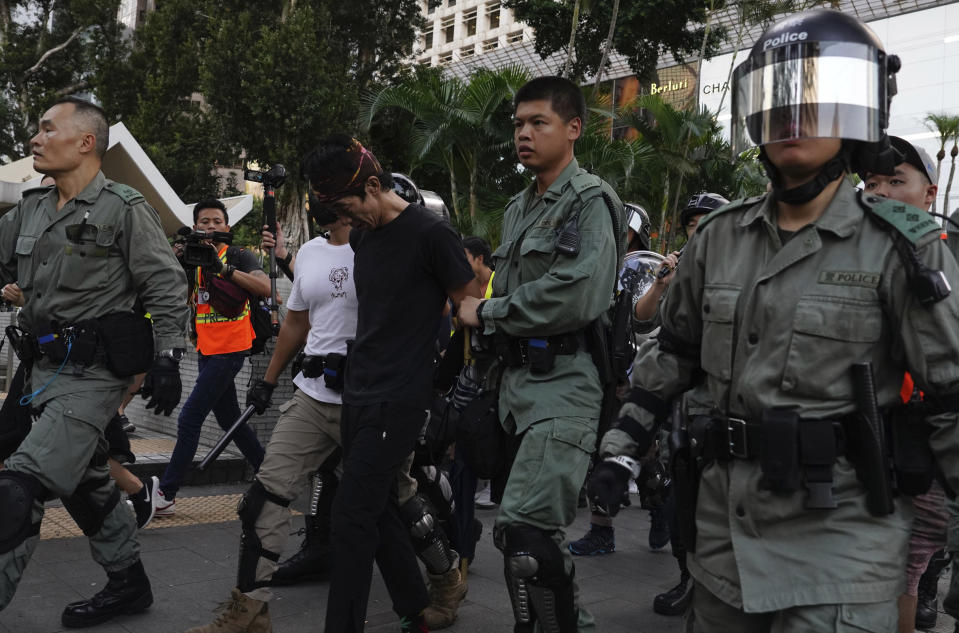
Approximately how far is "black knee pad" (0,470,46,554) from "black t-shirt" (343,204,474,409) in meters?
1.25

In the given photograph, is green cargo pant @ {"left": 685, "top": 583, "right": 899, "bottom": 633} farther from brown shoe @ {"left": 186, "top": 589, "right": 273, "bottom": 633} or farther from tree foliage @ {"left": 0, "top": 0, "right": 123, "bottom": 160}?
tree foliage @ {"left": 0, "top": 0, "right": 123, "bottom": 160}

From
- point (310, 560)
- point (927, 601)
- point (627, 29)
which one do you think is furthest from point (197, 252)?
point (627, 29)

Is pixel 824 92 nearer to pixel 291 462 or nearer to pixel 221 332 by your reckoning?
pixel 291 462

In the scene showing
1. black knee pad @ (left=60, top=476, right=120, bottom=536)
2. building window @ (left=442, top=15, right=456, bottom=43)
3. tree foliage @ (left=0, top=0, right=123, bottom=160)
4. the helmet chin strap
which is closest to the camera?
the helmet chin strap

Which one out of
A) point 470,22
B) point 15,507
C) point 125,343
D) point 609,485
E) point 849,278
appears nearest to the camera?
point 849,278

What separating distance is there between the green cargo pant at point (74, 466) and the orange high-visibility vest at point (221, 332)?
216cm

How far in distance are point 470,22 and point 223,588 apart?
204ft

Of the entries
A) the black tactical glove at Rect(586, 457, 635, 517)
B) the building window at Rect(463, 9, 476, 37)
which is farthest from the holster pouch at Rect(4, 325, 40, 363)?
the building window at Rect(463, 9, 476, 37)

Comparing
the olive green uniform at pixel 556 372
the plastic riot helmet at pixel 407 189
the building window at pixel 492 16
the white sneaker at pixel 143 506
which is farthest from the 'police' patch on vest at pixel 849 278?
the building window at pixel 492 16

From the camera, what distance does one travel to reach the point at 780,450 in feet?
6.44

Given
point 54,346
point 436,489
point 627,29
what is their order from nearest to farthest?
point 54,346, point 436,489, point 627,29

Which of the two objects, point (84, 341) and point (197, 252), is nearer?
point (84, 341)

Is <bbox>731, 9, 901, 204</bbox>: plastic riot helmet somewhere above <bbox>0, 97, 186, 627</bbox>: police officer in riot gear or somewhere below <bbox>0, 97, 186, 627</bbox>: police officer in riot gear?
above

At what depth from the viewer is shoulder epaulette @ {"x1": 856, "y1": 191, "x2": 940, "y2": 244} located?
1.99m
